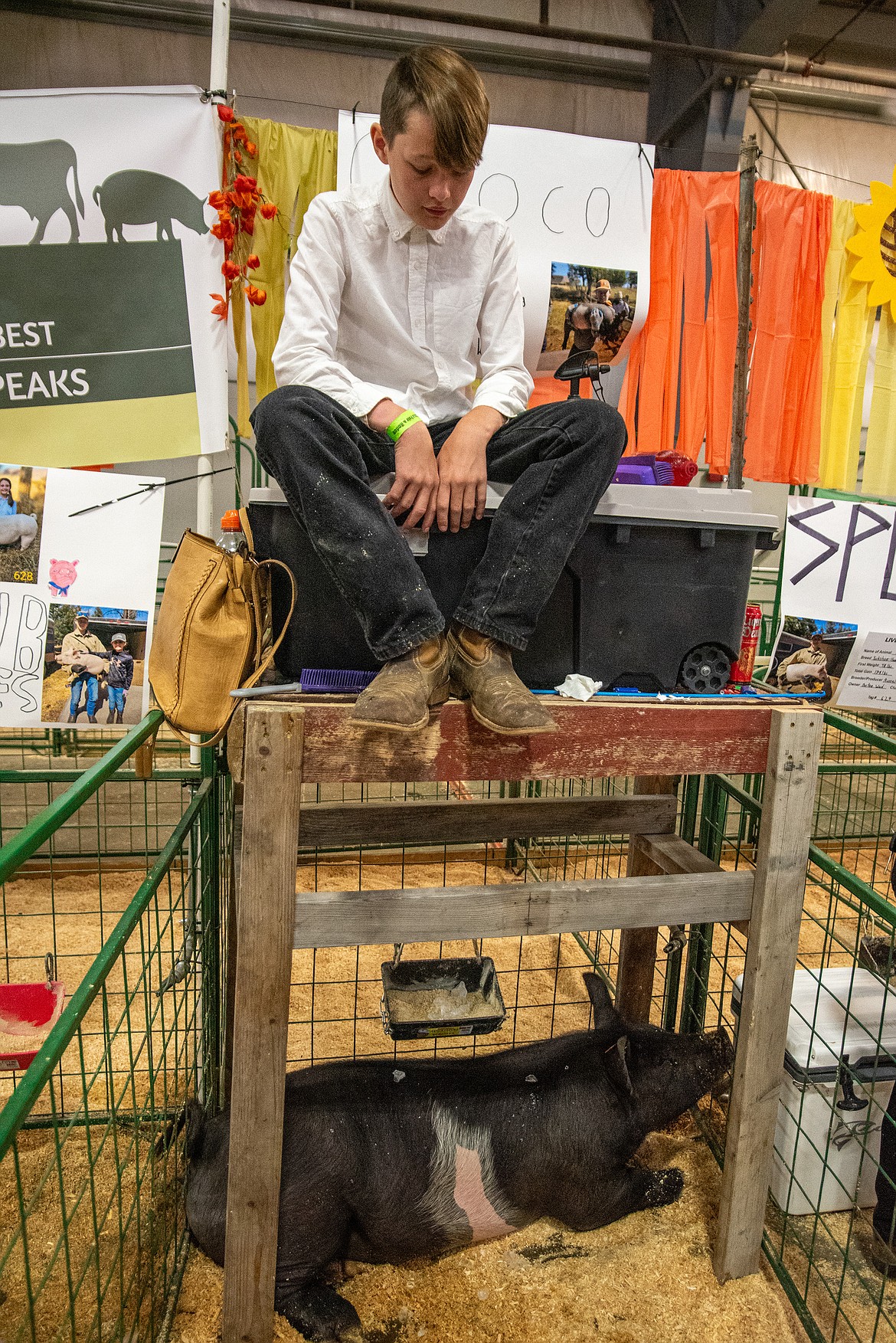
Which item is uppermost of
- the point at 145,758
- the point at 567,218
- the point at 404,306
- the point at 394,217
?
the point at 567,218

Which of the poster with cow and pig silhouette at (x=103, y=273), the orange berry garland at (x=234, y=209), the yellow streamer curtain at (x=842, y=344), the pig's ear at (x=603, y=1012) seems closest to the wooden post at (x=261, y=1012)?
the pig's ear at (x=603, y=1012)

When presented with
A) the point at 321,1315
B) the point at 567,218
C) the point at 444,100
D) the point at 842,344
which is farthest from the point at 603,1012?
the point at 842,344

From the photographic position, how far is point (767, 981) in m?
1.68

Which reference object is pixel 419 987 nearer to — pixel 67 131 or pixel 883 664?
pixel 883 664

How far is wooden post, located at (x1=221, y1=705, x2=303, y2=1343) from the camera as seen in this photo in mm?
1403

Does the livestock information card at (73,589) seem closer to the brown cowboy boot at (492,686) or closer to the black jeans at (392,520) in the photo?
the black jeans at (392,520)

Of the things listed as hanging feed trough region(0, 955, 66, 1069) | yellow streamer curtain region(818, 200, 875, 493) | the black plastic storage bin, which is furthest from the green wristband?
yellow streamer curtain region(818, 200, 875, 493)

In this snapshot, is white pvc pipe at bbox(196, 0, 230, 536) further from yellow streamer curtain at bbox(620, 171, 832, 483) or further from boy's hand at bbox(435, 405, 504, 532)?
yellow streamer curtain at bbox(620, 171, 832, 483)

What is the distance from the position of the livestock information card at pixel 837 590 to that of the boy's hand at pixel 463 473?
3.11 ft

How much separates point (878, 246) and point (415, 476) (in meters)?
3.11

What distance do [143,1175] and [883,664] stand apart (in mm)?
2264

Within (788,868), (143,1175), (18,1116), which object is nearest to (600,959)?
(788,868)

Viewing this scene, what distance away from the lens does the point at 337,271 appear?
5.53ft

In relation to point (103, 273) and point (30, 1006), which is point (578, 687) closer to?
point (30, 1006)
